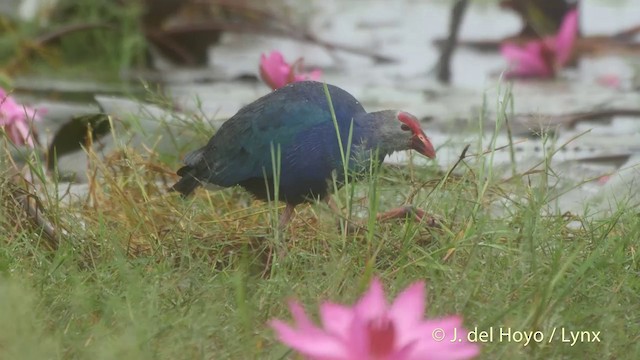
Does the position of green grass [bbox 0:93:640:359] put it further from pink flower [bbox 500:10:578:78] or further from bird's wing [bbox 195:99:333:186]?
pink flower [bbox 500:10:578:78]

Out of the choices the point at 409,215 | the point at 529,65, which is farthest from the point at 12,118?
the point at 529,65

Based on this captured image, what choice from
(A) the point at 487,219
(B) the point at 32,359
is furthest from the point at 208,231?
(B) the point at 32,359

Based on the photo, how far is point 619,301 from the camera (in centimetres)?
281

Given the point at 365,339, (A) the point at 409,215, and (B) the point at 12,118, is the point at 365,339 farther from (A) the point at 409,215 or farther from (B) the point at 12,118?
(B) the point at 12,118

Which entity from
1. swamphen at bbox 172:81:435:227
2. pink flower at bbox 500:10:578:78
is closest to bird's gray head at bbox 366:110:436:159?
swamphen at bbox 172:81:435:227

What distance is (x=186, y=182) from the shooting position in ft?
11.4

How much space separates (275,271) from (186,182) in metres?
0.60

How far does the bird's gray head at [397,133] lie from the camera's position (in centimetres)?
331

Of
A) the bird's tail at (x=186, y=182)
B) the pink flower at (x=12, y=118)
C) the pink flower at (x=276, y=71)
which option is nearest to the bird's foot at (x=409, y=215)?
the bird's tail at (x=186, y=182)

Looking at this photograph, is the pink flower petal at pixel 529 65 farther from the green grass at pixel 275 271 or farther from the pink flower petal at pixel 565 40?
the green grass at pixel 275 271

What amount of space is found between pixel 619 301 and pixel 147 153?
1651mm

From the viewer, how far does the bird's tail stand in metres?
3.45

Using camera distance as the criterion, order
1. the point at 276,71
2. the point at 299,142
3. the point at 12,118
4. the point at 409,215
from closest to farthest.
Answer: the point at 409,215 < the point at 299,142 < the point at 12,118 < the point at 276,71

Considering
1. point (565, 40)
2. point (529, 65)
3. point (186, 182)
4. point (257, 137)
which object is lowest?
point (529, 65)
